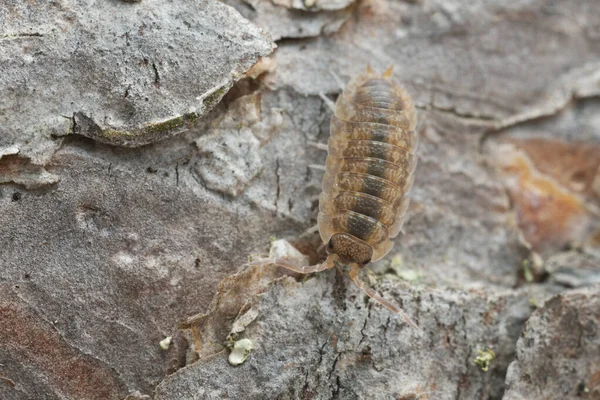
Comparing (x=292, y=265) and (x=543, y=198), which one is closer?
(x=292, y=265)

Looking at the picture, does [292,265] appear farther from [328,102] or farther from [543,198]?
[543,198]

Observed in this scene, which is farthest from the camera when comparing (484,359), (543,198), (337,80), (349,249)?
(543,198)

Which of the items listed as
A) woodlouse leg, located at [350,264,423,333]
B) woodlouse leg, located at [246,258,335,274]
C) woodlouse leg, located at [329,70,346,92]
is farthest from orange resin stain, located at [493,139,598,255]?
woodlouse leg, located at [246,258,335,274]

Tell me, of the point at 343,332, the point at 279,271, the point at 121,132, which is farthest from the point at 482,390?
the point at 121,132

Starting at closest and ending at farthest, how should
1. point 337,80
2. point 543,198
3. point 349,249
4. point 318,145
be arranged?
point 349,249
point 318,145
point 337,80
point 543,198

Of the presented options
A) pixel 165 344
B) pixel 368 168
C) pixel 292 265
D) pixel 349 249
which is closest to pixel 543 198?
pixel 368 168

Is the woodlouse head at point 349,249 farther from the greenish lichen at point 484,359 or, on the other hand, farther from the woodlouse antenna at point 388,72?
the woodlouse antenna at point 388,72
